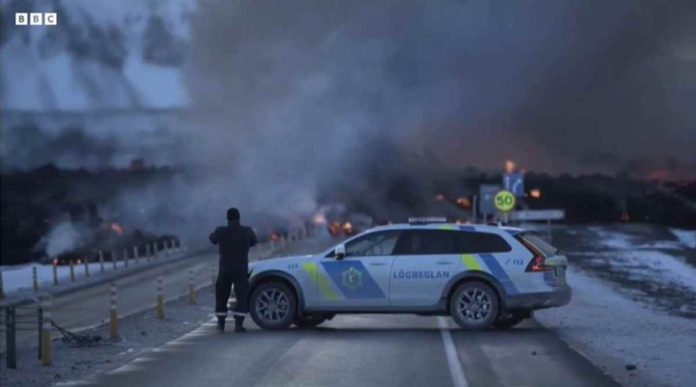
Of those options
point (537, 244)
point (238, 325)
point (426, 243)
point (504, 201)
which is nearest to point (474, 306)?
point (426, 243)

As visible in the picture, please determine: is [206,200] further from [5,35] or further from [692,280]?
[692,280]

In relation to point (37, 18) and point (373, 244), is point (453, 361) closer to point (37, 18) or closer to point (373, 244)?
point (373, 244)

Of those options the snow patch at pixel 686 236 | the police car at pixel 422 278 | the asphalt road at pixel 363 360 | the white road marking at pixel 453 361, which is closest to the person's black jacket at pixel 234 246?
the police car at pixel 422 278

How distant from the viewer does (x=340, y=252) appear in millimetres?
18922

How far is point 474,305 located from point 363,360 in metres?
4.14

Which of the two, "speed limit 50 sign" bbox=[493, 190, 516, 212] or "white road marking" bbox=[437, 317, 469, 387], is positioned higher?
"speed limit 50 sign" bbox=[493, 190, 516, 212]

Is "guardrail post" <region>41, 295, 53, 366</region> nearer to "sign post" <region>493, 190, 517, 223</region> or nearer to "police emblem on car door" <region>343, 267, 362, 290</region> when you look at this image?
"police emblem on car door" <region>343, 267, 362, 290</region>

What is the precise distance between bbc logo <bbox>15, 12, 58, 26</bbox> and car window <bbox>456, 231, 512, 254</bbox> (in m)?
22.4

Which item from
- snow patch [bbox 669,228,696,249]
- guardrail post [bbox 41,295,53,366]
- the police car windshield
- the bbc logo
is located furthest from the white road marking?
the bbc logo

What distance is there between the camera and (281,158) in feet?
129

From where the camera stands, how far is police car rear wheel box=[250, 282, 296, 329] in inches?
741

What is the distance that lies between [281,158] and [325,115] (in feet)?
8.35

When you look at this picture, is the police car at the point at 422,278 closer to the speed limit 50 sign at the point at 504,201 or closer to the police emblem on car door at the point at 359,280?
the police emblem on car door at the point at 359,280

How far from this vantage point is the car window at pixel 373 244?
19047 millimetres
